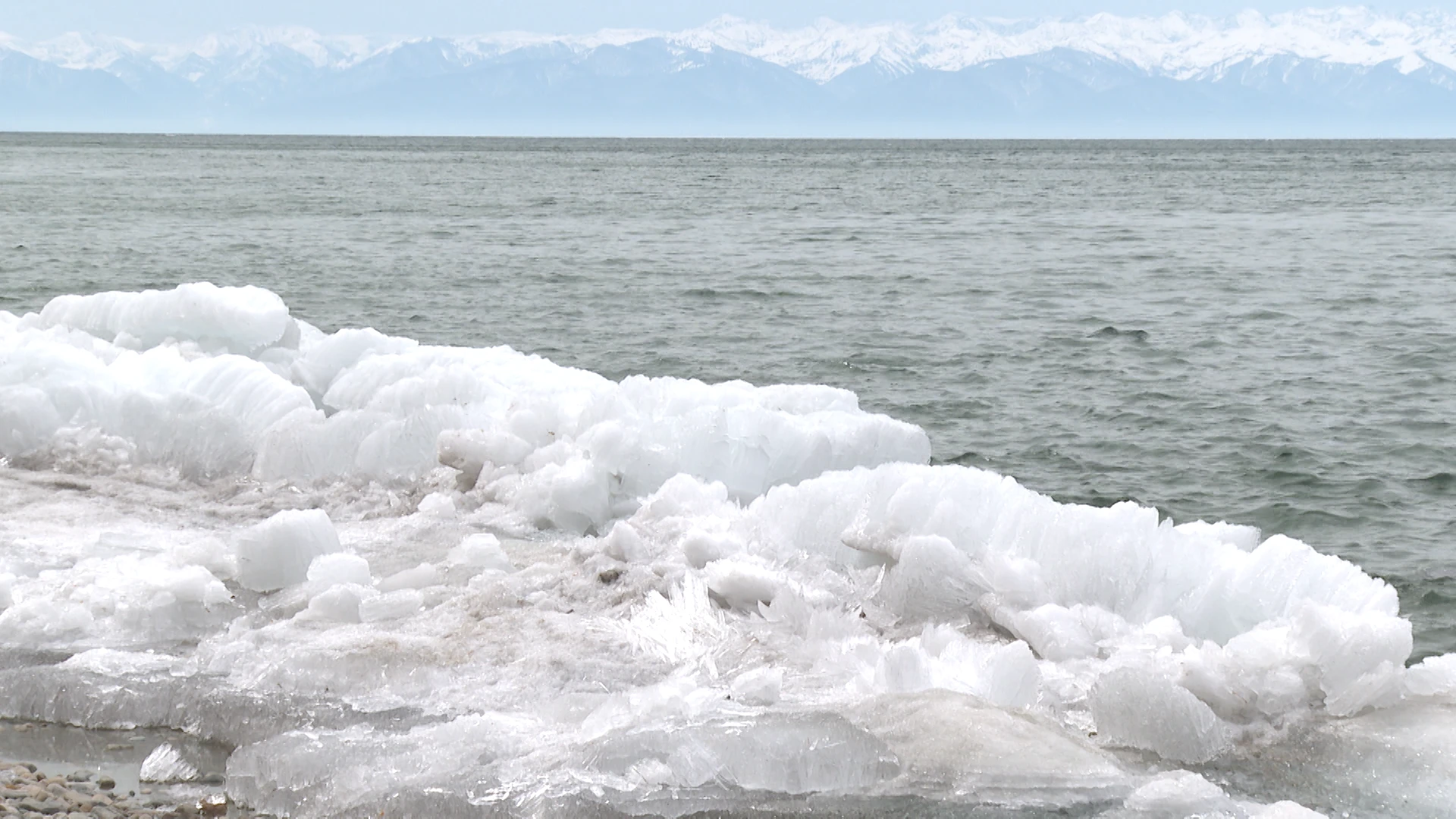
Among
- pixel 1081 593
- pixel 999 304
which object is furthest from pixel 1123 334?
pixel 1081 593

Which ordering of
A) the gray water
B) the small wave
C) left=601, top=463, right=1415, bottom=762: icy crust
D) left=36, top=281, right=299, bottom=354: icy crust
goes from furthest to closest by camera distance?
1. the small wave
2. left=36, top=281, right=299, bottom=354: icy crust
3. the gray water
4. left=601, top=463, right=1415, bottom=762: icy crust

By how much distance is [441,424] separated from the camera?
8.29m

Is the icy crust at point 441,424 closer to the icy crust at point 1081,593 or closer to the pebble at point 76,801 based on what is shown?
the icy crust at point 1081,593

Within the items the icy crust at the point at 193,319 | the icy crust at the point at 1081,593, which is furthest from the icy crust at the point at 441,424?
the icy crust at the point at 1081,593

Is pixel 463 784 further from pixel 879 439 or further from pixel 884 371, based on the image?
pixel 884 371

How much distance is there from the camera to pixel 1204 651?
5.04 m

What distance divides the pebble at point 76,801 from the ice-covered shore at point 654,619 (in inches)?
7.4

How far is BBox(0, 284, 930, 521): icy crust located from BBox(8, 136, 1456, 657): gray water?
7.19ft

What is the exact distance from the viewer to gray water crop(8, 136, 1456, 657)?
9.63m

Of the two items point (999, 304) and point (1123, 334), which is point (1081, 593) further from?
point (999, 304)

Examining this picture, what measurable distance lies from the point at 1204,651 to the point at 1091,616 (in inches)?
20.9

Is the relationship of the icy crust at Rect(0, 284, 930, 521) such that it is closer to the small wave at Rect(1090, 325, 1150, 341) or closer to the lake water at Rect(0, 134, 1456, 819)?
the lake water at Rect(0, 134, 1456, 819)

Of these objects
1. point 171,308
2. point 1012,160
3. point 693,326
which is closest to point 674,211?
point 693,326

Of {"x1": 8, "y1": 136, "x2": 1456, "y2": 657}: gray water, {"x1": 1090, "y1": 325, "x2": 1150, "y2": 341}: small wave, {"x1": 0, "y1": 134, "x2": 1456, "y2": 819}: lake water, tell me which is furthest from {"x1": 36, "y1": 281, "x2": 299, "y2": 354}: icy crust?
{"x1": 1090, "y1": 325, "x2": 1150, "y2": 341}: small wave
